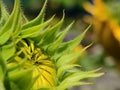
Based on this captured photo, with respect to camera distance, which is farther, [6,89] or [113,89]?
→ [113,89]

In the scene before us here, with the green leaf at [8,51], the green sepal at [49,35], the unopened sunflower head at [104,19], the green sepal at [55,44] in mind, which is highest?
the green leaf at [8,51]

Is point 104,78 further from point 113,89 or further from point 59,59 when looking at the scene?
point 59,59

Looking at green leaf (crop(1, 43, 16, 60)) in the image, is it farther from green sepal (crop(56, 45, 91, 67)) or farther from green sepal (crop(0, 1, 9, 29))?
green sepal (crop(56, 45, 91, 67))

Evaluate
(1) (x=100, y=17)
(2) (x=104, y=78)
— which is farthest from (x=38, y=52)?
(2) (x=104, y=78)

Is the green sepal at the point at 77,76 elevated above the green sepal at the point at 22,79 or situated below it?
below

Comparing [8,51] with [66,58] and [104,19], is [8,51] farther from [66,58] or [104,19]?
[104,19]

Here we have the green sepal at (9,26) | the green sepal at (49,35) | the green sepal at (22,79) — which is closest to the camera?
the green sepal at (22,79)

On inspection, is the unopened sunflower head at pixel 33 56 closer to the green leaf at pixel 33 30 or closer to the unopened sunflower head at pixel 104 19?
the green leaf at pixel 33 30

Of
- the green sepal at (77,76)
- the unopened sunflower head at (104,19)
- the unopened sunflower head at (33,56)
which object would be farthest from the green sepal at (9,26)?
the unopened sunflower head at (104,19)

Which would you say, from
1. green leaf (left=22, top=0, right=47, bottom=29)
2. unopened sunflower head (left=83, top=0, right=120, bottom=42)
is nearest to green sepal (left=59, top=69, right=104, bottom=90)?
green leaf (left=22, top=0, right=47, bottom=29)
